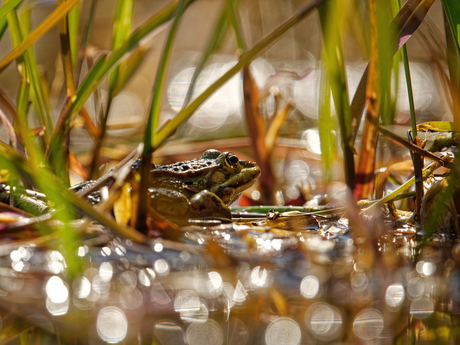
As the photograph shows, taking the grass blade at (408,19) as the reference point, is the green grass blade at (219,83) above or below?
below

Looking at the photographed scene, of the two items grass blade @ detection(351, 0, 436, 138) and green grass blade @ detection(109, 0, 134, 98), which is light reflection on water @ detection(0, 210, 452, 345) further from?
green grass blade @ detection(109, 0, 134, 98)

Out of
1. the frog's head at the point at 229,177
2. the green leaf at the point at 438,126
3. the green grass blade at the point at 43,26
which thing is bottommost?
the frog's head at the point at 229,177

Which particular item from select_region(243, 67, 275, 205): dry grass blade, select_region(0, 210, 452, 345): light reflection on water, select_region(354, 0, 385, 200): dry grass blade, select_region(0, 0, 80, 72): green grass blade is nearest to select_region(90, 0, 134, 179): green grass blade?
select_region(0, 0, 80, 72): green grass blade

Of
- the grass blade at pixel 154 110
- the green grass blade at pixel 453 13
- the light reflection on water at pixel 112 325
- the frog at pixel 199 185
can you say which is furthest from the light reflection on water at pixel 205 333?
the green grass blade at pixel 453 13

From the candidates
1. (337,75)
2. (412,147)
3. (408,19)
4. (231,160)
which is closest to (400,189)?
→ (412,147)

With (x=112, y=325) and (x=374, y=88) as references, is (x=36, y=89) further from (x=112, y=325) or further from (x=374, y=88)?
(x=374, y=88)

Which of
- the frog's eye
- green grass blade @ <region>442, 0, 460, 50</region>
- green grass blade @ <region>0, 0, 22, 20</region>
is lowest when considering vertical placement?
the frog's eye

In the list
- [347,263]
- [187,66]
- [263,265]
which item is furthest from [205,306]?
[187,66]

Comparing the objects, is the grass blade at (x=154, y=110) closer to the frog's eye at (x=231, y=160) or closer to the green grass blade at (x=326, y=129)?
the green grass blade at (x=326, y=129)
